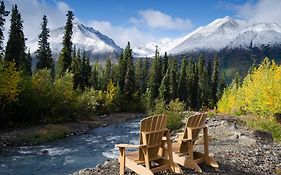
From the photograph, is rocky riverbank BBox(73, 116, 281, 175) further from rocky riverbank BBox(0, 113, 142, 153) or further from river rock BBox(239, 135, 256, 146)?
rocky riverbank BBox(0, 113, 142, 153)

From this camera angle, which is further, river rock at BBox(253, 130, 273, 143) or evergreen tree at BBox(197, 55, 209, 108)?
evergreen tree at BBox(197, 55, 209, 108)

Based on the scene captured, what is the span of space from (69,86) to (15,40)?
9147 millimetres

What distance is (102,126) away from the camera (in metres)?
47.3

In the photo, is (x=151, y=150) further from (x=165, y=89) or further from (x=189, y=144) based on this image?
(x=165, y=89)

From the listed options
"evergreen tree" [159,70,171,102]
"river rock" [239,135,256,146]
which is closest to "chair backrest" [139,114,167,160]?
"river rock" [239,135,256,146]

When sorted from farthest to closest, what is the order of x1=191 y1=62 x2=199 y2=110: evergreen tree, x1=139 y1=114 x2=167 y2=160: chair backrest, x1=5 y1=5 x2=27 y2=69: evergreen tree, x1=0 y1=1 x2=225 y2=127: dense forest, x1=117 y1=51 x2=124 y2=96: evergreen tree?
x1=191 y1=62 x2=199 y2=110: evergreen tree → x1=117 y1=51 x2=124 y2=96: evergreen tree → x1=5 y1=5 x2=27 y2=69: evergreen tree → x1=0 y1=1 x2=225 y2=127: dense forest → x1=139 y1=114 x2=167 y2=160: chair backrest

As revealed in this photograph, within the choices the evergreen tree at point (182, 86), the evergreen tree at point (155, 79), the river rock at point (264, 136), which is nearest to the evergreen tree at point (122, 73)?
the evergreen tree at point (155, 79)

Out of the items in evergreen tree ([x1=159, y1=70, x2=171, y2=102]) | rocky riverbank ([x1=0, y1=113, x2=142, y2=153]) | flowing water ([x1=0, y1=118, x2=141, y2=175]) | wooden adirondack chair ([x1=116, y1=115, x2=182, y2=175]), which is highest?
evergreen tree ([x1=159, y1=70, x2=171, y2=102])

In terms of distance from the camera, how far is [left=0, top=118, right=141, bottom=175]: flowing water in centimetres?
1988

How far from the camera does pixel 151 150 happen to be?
10.6 m

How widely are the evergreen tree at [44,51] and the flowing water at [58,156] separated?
3051cm

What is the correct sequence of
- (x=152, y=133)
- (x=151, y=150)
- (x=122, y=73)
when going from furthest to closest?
(x=122, y=73)
(x=151, y=150)
(x=152, y=133)

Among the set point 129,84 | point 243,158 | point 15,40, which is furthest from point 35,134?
point 129,84

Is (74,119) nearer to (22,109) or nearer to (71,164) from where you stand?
(22,109)
